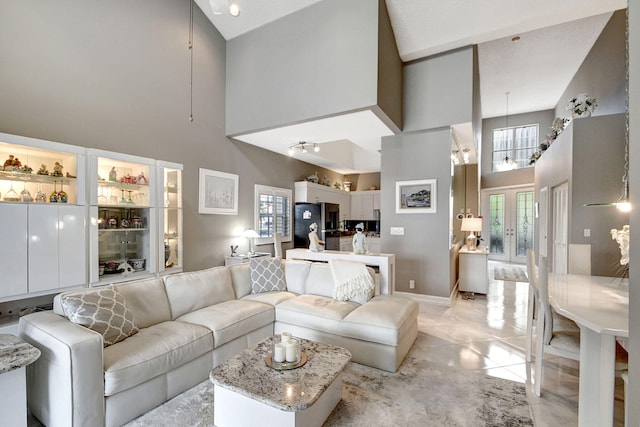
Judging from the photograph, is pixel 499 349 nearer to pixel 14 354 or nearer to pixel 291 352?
pixel 291 352

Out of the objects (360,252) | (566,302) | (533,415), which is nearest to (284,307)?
(360,252)

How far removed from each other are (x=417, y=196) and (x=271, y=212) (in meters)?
2.95

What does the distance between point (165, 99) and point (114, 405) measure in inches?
150

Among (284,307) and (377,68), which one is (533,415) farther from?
(377,68)

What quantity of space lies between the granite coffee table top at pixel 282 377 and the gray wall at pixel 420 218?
3171 millimetres

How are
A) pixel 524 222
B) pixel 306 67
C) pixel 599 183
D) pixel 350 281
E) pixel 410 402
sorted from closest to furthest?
1. pixel 410 402
2. pixel 350 281
3. pixel 599 183
4. pixel 306 67
5. pixel 524 222

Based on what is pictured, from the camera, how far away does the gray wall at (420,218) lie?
4.75 m

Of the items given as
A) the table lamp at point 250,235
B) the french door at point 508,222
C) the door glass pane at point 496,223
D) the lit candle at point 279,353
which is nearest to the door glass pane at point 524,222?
the french door at point 508,222

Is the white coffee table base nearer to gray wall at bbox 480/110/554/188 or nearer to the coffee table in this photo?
the coffee table

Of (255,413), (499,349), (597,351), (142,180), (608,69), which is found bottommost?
(499,349)

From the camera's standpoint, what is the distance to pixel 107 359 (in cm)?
192

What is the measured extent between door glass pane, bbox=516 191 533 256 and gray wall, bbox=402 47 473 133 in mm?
6414

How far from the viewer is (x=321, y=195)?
742cm

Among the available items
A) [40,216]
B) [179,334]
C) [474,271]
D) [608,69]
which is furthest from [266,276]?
[608,69]
